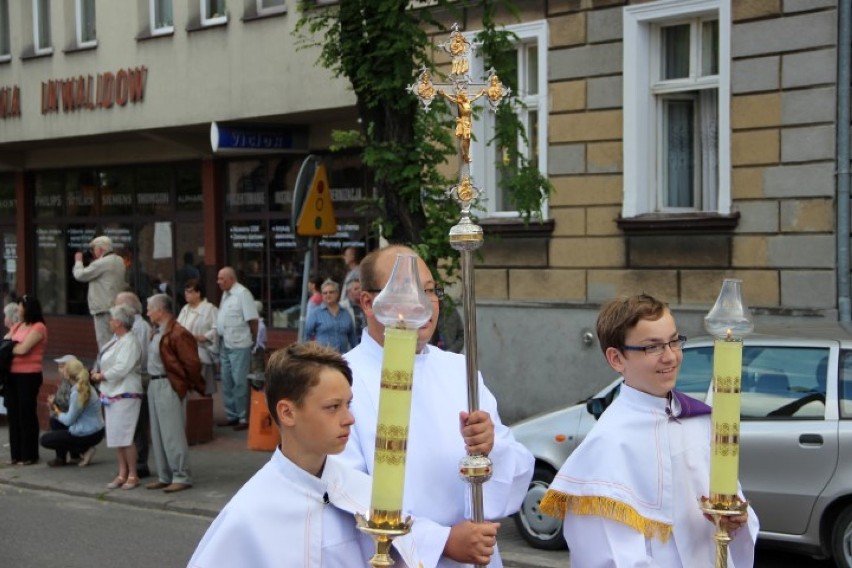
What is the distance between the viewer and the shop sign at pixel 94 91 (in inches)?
824

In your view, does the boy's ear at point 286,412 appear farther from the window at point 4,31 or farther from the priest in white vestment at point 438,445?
the window at point 4,31

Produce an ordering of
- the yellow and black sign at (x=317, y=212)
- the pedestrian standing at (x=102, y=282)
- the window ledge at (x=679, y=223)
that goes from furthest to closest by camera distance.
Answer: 1. the pedestrian standing at (x=102, y=282)
2. the window ledge at (x=679, y=223)
3. the yellow and black sign at (x=317, y=212)

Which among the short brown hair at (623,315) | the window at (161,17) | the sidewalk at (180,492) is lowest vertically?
the sidewalk at (180,492)

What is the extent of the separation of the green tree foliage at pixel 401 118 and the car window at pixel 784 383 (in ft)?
9.84

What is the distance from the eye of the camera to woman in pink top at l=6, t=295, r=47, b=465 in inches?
539

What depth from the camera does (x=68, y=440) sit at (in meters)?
13.6

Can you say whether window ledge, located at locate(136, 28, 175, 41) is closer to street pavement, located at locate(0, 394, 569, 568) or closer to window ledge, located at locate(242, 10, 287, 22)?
window ledge, located at locate(242, 10, 287, 22)

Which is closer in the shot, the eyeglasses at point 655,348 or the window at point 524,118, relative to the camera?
the eyeglasses at point 655,348

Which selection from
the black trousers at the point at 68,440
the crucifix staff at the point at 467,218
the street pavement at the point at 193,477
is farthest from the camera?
the black trousers at the point at 68,440

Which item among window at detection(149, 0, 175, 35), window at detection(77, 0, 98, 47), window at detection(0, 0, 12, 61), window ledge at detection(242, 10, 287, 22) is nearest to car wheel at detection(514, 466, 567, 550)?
window ledge at detection(242, 10, 287, 22)

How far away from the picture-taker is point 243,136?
1906 centimetres

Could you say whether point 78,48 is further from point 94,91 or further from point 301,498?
point 301,498

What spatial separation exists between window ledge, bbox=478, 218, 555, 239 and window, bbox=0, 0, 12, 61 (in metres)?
12.5

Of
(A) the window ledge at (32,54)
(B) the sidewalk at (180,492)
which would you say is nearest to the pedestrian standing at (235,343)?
(B) the sidewalk at (180,492)
